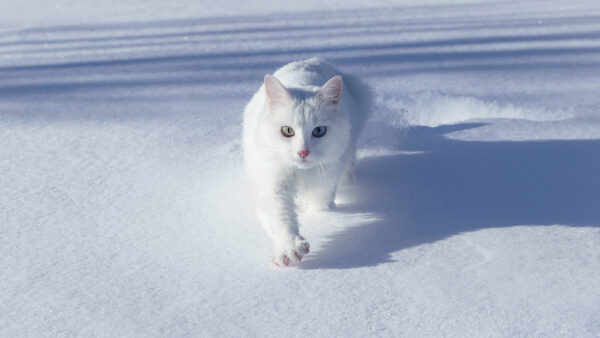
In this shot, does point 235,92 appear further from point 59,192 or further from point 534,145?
point 534,145

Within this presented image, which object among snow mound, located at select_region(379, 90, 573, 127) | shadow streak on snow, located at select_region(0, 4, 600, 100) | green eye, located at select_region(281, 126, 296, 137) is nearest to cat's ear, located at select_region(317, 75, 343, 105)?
green eye, located at select_region(281, 126, 296, 137)

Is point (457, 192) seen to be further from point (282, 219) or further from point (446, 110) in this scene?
point (446, 110)

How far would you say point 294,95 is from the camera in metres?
1.90

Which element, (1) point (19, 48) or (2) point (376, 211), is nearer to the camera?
(2) point (376, 211)

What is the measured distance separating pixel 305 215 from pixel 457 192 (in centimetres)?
51

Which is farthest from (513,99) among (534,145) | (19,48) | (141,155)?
(19,48)

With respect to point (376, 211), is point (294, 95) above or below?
above

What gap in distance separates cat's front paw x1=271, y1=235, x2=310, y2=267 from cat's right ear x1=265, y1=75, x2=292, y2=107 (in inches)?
16.8

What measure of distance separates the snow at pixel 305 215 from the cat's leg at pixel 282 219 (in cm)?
5

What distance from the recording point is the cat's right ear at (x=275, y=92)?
1.85 meters

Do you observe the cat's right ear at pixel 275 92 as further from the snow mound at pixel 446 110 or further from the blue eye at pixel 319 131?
the snow mound at pixel 446 110

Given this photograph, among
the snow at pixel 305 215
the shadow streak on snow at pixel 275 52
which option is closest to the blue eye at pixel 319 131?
the snow at pixel 305 215

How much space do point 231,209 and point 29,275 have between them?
627 millimetres

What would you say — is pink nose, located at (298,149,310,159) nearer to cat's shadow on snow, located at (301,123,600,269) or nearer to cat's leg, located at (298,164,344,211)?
cat's leg, located at (298,164,344,211)
